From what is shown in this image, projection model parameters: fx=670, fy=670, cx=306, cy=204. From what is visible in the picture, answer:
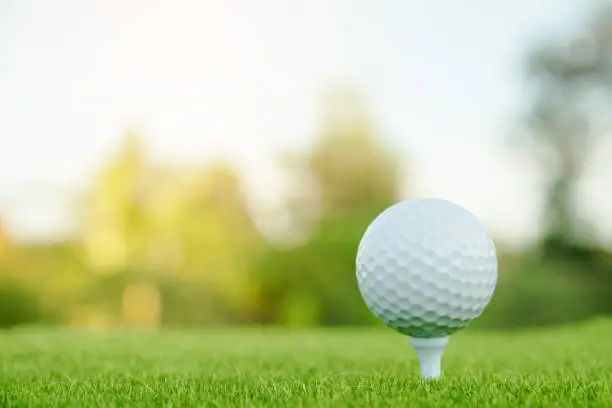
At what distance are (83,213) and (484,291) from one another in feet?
43.0

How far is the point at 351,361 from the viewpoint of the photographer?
5281 millimetres

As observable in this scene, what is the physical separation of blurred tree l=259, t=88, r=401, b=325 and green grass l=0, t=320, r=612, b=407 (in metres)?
6.16

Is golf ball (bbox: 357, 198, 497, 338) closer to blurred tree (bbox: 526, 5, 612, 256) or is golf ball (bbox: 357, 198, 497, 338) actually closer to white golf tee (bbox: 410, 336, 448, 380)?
white golf tee (bbox: 410, 336, 448, 380)

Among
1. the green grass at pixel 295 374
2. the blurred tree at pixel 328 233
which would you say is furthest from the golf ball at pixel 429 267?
the blurred tree at pixel 328 233

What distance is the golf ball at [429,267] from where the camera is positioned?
374cm

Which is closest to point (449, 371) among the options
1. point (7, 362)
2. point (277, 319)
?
point (7, 362)

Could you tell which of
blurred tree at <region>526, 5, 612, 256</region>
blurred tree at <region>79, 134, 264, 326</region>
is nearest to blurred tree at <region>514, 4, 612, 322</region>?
blurred tree at <region>526, 5, 612, 256</region>

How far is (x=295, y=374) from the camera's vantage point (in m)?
4.25

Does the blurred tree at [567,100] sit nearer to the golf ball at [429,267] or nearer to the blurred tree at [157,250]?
the blurred tree at [157,250]

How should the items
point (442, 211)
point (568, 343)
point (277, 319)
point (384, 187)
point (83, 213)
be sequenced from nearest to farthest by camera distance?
point (442, 211)
point (568, 343)
point (277, 319)
point (83, 213)
point (384, 187)

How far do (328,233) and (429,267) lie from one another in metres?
10.3

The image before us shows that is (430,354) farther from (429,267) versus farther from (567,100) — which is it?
(567,100)

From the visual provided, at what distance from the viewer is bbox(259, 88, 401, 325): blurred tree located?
13672 mm

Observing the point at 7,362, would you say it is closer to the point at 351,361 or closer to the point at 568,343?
the point at 351,361
